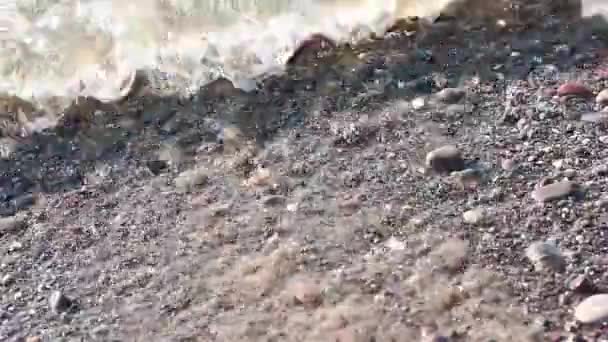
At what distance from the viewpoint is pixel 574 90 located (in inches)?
91.5

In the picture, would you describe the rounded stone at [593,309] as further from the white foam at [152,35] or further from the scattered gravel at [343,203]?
the white foam at [152,35]

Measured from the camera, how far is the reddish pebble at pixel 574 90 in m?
→ 2.32

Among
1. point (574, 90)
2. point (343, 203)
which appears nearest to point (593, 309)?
point (343, 203)

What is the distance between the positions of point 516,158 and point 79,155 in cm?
120

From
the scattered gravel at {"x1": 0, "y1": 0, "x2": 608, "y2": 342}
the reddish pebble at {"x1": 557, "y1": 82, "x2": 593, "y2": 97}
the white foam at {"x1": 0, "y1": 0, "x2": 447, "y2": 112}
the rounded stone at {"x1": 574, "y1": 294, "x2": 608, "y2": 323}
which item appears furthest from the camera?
the white foam at {"x1": 0, "y1": 0, "x2": 447, "y2": 112}

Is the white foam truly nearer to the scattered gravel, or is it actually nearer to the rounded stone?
the scattered gravel

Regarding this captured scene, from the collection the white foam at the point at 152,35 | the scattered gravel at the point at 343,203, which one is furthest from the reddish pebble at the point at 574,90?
the white foam at the point at 152,35

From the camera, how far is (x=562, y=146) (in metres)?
2.16

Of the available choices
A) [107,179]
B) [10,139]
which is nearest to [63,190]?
[107,179]

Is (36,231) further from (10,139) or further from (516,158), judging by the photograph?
(516,158)

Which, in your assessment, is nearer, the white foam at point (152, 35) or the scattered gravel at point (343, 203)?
the scattered gravel at point (343, 203)

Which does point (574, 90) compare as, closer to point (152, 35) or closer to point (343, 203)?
point (343, 203)

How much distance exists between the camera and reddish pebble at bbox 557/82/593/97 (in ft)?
7.61

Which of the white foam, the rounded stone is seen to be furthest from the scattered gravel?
the white foam
